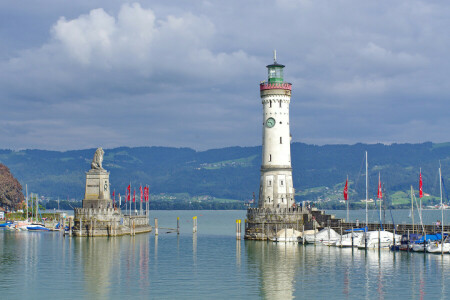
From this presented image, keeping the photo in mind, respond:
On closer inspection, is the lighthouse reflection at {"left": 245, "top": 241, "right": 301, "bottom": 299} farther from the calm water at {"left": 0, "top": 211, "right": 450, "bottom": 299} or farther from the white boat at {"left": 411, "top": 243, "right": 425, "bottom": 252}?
the white boat at {"left": 411, "top": 243, "right": 425, "bottom": 252}

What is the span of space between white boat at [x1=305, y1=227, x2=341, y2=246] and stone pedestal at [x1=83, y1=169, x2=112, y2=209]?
3638cm

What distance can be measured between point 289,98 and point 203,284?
160 ft

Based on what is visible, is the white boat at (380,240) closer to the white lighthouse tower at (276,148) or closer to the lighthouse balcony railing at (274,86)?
the white lighthouse tower at (276,148)

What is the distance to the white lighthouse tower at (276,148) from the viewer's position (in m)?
104

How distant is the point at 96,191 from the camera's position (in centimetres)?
11694

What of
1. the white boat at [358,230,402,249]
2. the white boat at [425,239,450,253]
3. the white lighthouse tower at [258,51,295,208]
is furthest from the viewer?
the white lighthouse tower at [258,51,295,208]

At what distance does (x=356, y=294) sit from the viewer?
2298 inches

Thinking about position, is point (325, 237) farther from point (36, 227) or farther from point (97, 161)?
point (36, 227)

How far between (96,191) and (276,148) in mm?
33495

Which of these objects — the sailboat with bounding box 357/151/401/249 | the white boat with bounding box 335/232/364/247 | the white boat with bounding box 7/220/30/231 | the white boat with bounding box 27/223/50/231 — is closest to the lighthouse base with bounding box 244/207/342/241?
the white boat with bounding box 335/232/364/247

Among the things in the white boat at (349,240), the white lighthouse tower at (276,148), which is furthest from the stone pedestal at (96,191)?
the white boat at (349,240)

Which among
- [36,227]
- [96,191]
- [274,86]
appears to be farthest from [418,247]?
[36,227]

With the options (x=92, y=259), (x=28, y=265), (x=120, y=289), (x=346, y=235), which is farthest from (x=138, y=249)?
(x=120, y=289)

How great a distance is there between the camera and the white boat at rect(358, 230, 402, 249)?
298ft
